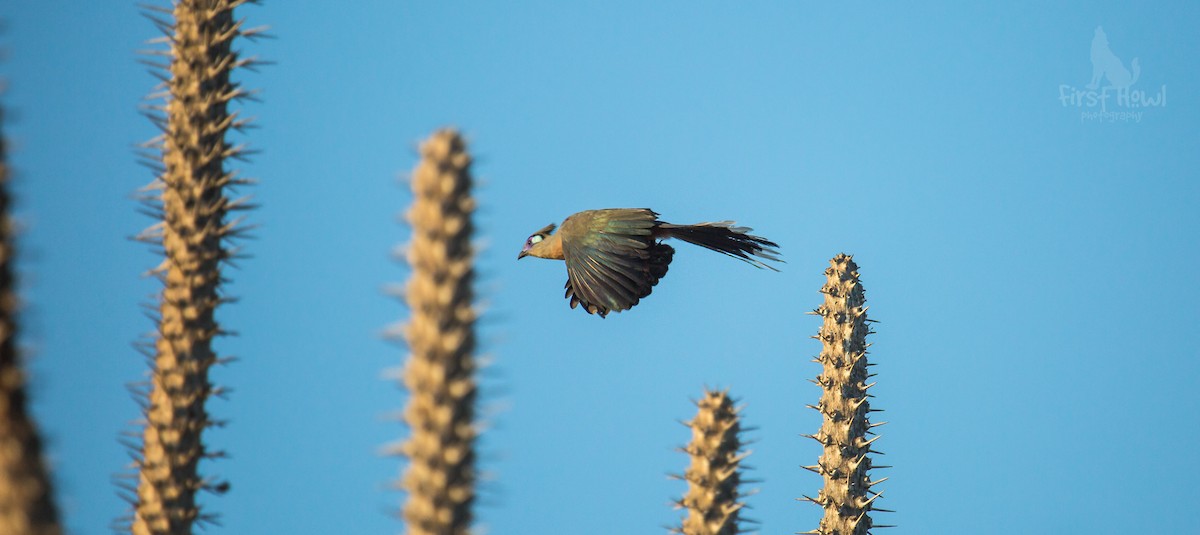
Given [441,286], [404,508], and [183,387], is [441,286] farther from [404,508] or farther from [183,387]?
[183,387]

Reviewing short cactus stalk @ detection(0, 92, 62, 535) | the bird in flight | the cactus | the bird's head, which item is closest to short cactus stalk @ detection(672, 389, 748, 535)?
the cactus

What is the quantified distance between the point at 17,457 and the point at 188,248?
2044 mm

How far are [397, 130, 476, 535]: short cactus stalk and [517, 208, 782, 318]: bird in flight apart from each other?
8.93m

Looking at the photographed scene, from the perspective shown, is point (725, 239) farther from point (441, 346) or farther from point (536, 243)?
point (441, 346)

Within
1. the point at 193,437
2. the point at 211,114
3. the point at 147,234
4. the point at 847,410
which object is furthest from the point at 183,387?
the point at 847,410

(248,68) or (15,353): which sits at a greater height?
(248,68)

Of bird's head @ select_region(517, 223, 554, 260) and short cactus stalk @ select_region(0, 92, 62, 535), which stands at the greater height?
bird's head @ select_region(517, 223, 554, 260)

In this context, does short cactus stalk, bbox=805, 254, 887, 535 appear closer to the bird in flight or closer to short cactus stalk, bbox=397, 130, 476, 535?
short cactus stalk, bbox=397, 130, 476, 535

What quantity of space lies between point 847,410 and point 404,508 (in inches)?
156

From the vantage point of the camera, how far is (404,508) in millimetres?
2934

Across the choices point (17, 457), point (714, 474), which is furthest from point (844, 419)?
point (17, 457)

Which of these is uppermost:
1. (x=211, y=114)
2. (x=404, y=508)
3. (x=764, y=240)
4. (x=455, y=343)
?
(x=764, y=240)

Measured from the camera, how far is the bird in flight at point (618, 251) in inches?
477

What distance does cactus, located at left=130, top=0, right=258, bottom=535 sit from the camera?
3.94 metres
